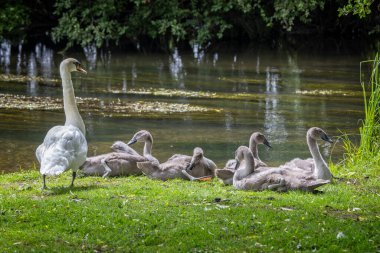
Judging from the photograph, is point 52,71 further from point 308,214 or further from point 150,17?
point 308,214

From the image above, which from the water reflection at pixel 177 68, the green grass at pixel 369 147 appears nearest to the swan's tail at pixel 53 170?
the green grass at pixel 369 147

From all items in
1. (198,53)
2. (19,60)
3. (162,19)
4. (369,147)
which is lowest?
(369,147)

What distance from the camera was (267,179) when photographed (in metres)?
12.0

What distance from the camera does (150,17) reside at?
42344 mm

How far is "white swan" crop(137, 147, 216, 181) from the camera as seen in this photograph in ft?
44.0

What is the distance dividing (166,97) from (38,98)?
4047mm

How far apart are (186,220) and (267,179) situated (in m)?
2.89

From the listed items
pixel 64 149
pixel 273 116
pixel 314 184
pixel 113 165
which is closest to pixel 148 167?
pixel 113 165

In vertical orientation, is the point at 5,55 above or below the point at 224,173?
above

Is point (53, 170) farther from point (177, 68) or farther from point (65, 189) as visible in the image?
point (177, 68)

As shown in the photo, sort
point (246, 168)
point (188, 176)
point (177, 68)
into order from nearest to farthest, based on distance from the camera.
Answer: point (246, 168)
point (188, 176)
point (177, 68)

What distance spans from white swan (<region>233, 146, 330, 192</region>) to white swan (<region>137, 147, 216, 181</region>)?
1.12 m

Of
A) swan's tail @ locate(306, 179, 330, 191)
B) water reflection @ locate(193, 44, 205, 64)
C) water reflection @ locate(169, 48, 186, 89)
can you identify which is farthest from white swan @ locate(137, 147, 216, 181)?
water reflection @ locate(193, 44, 205, 64)

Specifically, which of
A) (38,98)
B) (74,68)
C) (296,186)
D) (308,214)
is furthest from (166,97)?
(308,214)
